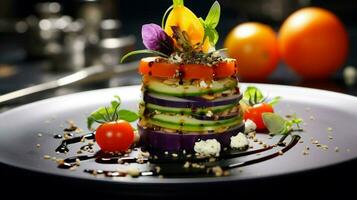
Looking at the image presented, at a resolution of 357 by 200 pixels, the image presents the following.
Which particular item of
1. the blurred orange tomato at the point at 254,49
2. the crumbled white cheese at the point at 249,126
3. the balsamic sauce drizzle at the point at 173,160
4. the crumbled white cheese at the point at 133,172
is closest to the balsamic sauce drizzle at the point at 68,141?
the balsamic sauce drizzle at the point at 173,160

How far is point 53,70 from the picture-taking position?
11.3 feet

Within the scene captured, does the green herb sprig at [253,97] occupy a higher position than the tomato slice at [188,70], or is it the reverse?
the tomato slice at [188,70]

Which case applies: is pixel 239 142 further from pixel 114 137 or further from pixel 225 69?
pixel 114 137

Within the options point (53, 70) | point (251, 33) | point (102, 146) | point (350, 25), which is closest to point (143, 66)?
point (102, 146)

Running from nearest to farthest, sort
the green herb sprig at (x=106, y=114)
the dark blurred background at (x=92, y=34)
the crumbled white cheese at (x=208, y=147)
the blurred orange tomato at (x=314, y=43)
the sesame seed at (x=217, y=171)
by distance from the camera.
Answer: the sesame seed at (x=217, y=171), the crumbled white cheese at (x=208, y=147), the green herb sprig at (x=106, y=114), the blurred orange tomato at (x=314, y=43), the dark blurred background at (x=92, y=34)

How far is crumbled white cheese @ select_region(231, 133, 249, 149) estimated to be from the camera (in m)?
1.57

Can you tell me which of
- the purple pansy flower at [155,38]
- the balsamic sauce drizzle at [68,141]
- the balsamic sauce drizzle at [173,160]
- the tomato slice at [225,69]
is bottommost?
the balsamic sauce drizzle at [173,160]

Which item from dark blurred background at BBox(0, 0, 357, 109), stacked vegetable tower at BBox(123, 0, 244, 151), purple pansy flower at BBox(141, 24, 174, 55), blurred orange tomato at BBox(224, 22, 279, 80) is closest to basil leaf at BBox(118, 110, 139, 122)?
stacked vegetable tower at BBox(123, 0, 244, 151)

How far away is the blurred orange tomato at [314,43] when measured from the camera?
110 inches

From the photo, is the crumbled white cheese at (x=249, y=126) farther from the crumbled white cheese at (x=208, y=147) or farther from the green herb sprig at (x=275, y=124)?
the crumbled white cheese at (x=208, y=147)

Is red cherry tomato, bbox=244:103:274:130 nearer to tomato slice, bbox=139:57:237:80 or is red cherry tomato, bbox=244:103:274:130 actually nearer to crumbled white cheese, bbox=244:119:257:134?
crumbled white cheese, bbox=244:119:257:134

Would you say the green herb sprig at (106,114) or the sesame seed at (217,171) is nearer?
the sesame seed at (217,171)

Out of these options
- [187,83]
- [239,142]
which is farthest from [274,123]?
[187,83]

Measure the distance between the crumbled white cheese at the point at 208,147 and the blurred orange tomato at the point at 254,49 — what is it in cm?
135
